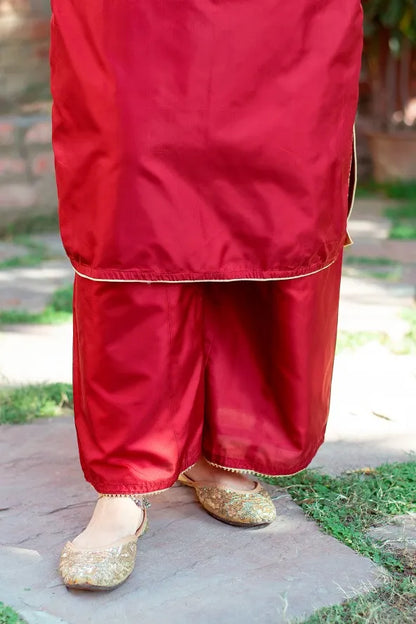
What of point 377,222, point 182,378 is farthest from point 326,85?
point 377,222

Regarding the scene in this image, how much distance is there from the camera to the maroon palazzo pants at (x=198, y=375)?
1480mm

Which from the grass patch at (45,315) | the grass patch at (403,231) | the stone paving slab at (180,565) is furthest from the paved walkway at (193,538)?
→ the grass patch at (403,231)

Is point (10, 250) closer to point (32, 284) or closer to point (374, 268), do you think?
point (32, 284)

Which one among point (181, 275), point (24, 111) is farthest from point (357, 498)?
point (24, 111)

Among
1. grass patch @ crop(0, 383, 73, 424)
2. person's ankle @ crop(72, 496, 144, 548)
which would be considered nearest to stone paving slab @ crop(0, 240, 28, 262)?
grass patch @ crop(0, 383, 73, 424)

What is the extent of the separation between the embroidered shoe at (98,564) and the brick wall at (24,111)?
2.76 m

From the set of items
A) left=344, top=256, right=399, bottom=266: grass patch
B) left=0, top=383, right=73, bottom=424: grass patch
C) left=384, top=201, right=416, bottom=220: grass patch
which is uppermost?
left=0, top=383, right=73, bottom=424: grass patch

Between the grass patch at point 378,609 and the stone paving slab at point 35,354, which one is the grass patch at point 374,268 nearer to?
the stone paving slab at point 35,354

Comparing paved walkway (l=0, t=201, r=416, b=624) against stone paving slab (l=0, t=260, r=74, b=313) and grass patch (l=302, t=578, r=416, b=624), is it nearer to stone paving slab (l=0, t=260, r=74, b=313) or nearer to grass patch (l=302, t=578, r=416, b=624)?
grass patch (l=302, t=578, r=416, b=624)

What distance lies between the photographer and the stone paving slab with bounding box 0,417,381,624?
1.46 m

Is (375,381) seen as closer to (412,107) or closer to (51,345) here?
(51,345)

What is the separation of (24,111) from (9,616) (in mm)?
3141

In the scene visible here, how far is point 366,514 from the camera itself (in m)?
1.74

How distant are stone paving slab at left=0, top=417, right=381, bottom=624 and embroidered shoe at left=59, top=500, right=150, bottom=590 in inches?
0.8
